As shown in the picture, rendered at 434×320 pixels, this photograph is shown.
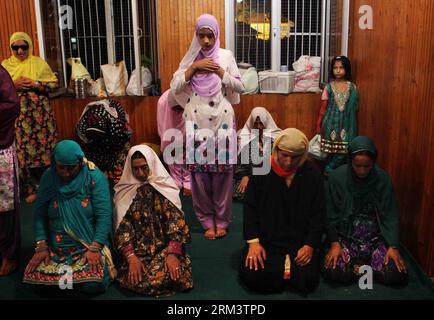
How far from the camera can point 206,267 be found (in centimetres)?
286

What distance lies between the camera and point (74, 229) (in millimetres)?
2590

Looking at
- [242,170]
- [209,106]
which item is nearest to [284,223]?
[209,106]

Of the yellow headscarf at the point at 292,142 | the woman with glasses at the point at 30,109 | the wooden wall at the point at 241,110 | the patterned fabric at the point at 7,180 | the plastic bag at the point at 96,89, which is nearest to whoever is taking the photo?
the yellow headscarf at the point at 292,142

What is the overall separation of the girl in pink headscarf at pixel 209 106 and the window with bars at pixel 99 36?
1867 millimetres

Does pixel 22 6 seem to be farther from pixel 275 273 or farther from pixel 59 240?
pixel 275 273

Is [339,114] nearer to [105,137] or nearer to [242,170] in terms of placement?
[242,170]

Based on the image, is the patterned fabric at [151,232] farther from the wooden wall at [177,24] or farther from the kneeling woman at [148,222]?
the wooden wall at [177,24]

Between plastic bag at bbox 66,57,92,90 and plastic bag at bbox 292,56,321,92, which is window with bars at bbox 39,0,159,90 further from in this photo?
plastic bag at bbox 292,56,321,92

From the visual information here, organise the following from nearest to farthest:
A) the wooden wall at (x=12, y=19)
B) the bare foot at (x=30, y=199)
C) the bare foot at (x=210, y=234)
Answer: the bare foot at (x=210, y=234) < the bare foot at (x=30, y=199) < the wooden wall at (x=12, y=19)

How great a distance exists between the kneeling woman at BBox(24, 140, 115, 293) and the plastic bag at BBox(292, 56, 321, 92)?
9.00ft

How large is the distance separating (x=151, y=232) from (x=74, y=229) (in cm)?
42

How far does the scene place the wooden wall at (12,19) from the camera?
14.6ft

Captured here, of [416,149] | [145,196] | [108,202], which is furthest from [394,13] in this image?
[108,202]

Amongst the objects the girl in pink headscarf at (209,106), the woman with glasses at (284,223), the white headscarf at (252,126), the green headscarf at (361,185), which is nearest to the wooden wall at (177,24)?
the white headscarf at (252,126)
